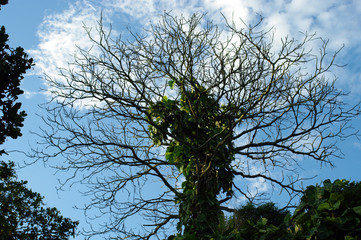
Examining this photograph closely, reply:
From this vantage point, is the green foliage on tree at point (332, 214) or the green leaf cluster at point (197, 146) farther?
the green leaf cluster at point (197, 146)

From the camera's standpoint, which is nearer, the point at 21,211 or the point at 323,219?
the point at 323,219

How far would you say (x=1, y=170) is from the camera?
6121 millimetres

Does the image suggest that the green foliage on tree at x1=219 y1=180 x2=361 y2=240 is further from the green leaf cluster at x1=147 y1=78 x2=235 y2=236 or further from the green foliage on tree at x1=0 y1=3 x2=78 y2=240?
the green foliage on tree at x1=0 y1=3 x2=78 y2=240

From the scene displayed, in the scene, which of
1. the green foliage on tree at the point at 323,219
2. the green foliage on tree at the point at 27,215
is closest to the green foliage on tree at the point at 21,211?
the green foliage on tree at the point at 27,215

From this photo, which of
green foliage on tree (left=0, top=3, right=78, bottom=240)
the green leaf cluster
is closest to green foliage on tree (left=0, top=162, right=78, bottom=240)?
green foliage on tree (left=0, top=3, right=78, bottom=240)

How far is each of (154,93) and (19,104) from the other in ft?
7.71

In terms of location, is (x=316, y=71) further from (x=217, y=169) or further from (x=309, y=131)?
(x=217, y=169)

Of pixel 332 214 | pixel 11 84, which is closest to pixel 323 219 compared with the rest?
pixel 332 214

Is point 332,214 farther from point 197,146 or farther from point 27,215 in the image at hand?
point 27,215

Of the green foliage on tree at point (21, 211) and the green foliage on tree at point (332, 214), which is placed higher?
the green foliage on tree at point (21, 211)

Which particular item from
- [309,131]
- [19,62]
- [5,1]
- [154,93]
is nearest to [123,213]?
[154,93]

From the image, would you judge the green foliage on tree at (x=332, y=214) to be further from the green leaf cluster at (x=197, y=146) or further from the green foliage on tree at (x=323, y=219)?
the green leaf cluster at (x=197, y=146)

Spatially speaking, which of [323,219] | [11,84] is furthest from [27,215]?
[323,219]

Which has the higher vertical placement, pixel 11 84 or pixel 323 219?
pixel 11 84
